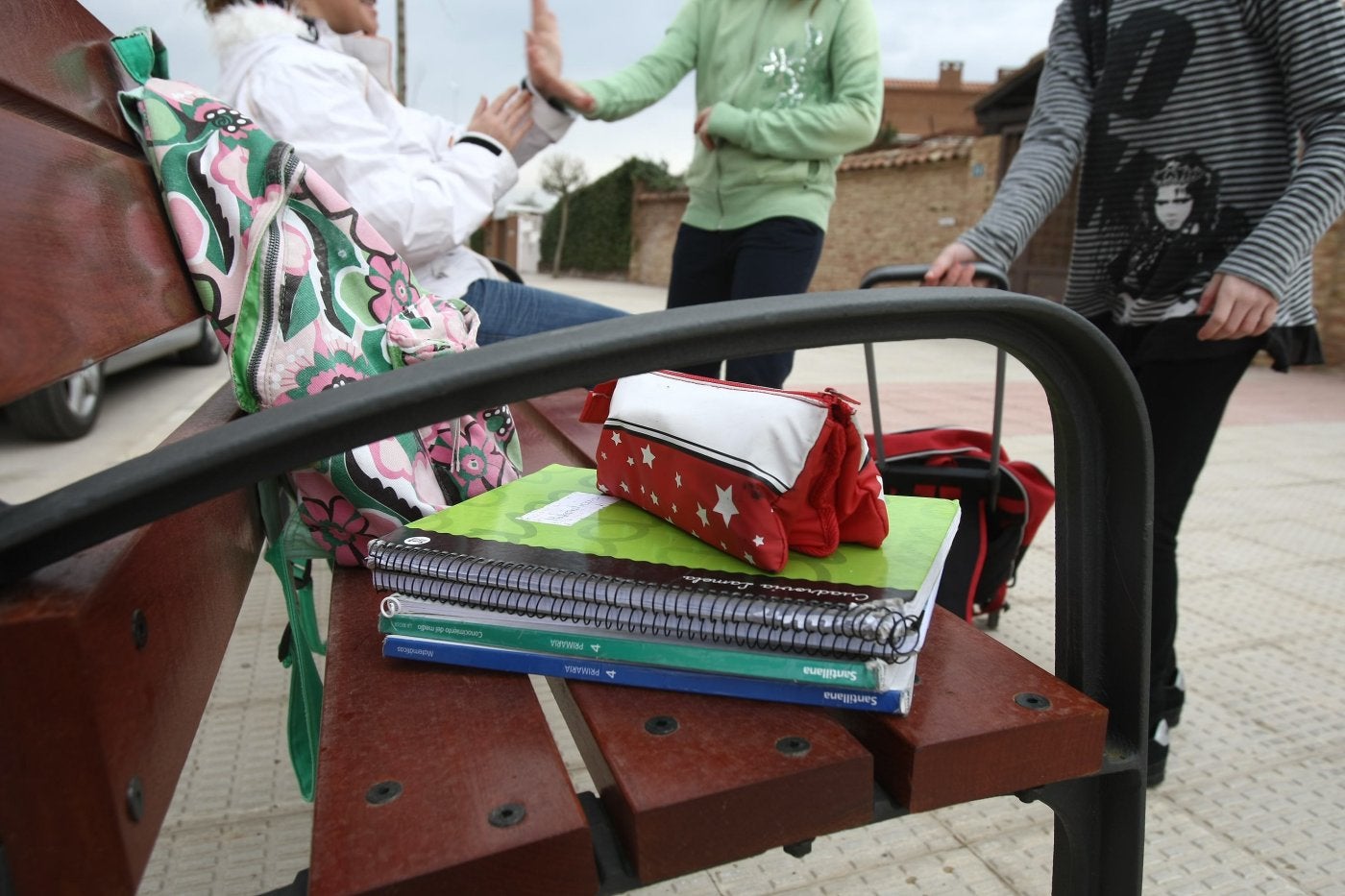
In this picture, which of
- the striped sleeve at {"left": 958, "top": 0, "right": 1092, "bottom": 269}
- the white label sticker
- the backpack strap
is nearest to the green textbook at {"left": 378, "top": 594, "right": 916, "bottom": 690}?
the white label sticker

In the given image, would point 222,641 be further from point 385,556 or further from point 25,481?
point 25,481

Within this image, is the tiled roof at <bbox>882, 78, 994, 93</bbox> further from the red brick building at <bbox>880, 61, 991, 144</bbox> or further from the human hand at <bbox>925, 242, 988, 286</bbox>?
the human hand at <bbox>925, 242, 988, 286</bbox>

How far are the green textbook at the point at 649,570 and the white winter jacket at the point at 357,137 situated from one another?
0.91m

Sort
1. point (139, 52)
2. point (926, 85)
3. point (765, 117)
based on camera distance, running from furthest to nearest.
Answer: point (926, 85) → point (765, 117) → point (139, 52)

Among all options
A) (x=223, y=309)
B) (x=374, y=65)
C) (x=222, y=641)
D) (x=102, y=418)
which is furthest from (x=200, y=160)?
(x=102, y=418)

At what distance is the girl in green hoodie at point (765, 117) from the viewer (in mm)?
2484

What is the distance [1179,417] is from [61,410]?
5.04 metres

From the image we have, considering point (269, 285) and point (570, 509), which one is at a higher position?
point (269, 285)

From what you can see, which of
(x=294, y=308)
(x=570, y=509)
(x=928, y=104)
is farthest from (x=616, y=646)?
(x=928, y=104)

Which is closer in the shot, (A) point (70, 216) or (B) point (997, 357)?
(A) point (70, 216)

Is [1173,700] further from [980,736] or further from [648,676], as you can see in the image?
[648,676]

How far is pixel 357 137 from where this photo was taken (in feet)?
5.58

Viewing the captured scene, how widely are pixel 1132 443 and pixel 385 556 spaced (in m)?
0.68

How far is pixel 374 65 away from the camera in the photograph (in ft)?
6.68
